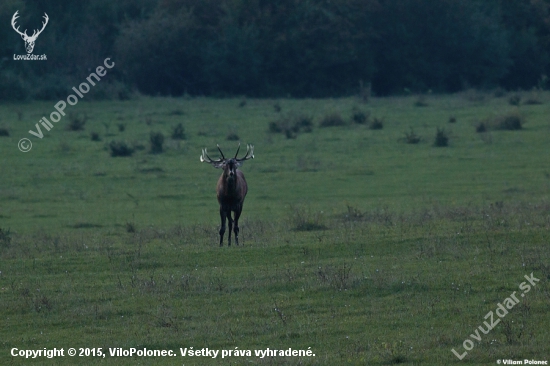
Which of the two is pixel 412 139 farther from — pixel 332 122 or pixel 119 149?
pixel 119 149

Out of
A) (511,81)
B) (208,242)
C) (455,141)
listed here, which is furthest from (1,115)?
(511,81)

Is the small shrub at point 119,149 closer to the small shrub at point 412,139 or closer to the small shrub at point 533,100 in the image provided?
the small shrub at point 412,139

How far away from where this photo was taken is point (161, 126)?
123 feet

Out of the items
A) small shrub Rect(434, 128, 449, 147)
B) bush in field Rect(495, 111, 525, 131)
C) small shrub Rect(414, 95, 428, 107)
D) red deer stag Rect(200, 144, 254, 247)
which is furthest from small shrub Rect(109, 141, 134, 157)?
small shrub Rect(414, 95, 428, 107)

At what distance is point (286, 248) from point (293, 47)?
43630mm

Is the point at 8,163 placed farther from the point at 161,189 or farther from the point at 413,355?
the point at 413,355

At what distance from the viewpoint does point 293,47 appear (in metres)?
56.2

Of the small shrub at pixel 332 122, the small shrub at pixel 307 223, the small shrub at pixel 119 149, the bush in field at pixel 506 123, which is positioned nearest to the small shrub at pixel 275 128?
the small shrub at pixel 332 122

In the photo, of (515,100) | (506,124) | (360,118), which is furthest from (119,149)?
(515,100)

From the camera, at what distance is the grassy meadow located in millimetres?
9266

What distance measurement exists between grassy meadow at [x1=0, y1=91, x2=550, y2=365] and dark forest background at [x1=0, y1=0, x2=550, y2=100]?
22803 mm

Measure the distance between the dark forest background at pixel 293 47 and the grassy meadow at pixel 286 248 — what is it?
22803mm

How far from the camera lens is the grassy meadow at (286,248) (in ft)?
30.4

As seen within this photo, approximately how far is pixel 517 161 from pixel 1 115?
1005 inches
